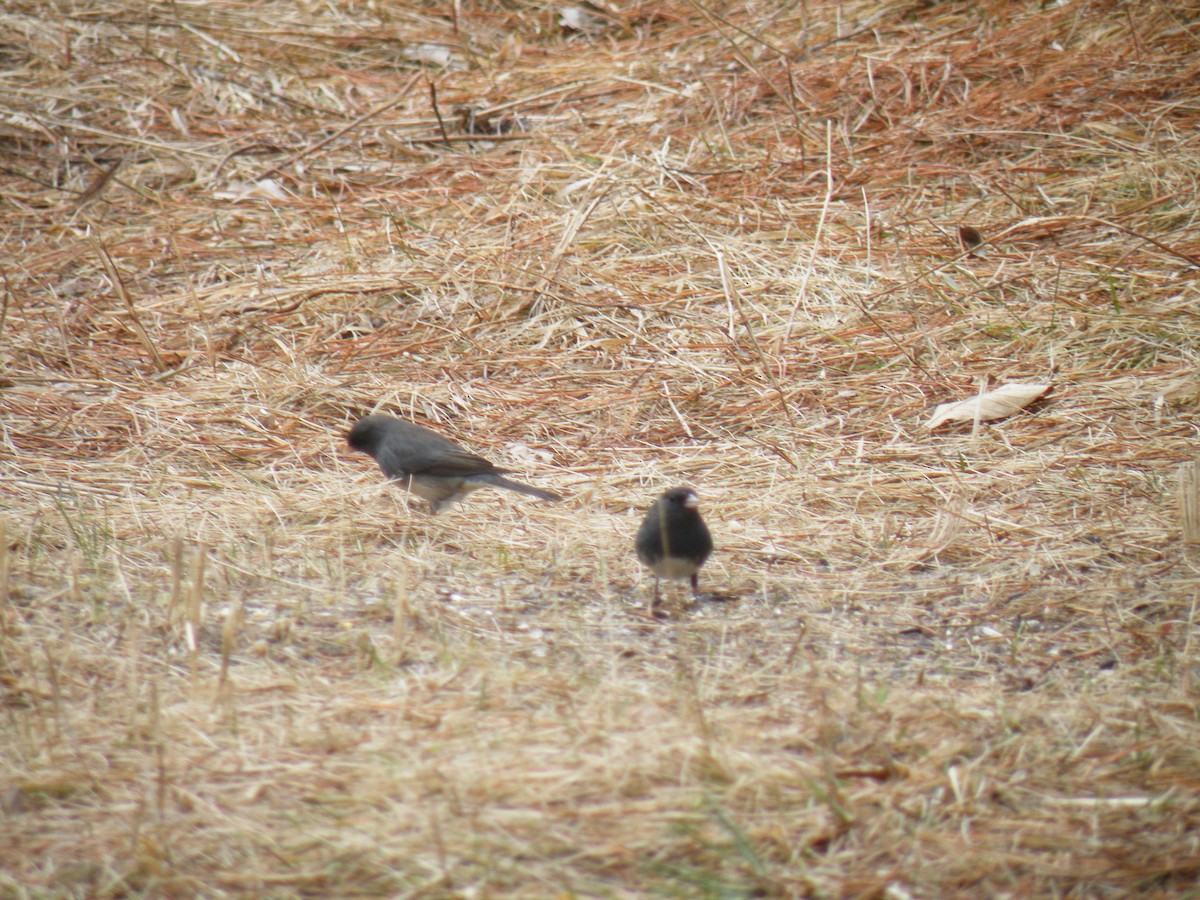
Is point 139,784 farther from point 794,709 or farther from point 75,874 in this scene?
point 794,709

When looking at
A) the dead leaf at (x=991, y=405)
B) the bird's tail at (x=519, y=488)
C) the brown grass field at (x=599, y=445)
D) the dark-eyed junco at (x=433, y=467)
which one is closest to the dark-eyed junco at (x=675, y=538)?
the brown grass field at (x=599, y=445)

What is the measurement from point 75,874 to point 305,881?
15.9 inches

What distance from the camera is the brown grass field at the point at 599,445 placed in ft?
7.42

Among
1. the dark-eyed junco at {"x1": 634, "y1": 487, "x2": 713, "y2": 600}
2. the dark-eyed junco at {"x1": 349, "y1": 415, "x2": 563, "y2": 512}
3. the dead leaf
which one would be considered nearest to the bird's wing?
the dark-eyed junco at {"x1": 349, "y1": 415, "x2": 563, "y2": 512}

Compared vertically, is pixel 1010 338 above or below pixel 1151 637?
above

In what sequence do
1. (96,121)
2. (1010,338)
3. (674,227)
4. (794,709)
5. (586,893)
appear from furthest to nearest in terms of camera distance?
(96,121)
(674,227)
(1010,338)
(794,709)
(586,893)

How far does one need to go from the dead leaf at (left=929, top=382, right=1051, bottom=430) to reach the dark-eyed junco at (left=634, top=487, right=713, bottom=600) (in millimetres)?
1562

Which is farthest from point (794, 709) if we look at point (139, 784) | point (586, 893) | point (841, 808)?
point (139, 784)

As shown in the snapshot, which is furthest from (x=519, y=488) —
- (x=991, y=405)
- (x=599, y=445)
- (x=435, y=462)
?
(x=991, y=405)

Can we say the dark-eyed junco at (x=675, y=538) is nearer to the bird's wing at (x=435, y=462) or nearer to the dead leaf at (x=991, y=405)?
the bird's wing at (x=435, y=462)

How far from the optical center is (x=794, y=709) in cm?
267

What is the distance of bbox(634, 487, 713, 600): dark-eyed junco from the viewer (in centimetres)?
329

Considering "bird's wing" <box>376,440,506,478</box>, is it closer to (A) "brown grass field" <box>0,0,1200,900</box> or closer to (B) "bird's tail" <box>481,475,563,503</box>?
(B) "bird's tail" <box>481,475,563,503</box>

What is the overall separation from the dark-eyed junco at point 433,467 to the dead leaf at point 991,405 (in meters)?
1.58
